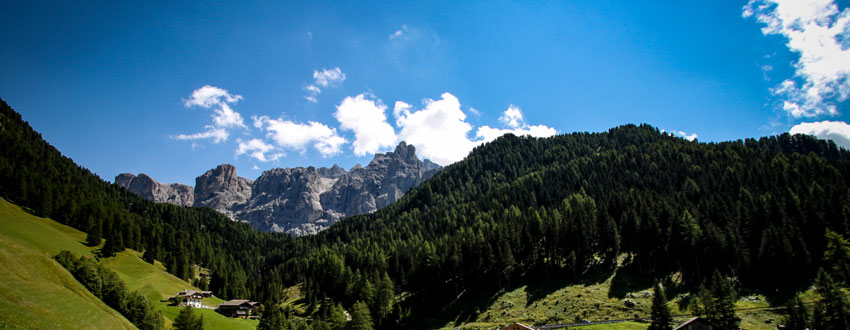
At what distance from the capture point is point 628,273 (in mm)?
76000

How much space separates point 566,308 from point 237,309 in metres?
77.2

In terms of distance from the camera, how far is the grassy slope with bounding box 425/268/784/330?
5284 cm

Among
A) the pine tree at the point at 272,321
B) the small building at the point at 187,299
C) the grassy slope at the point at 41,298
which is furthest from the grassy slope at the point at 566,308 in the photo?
the grassy slope at the point at 41,298

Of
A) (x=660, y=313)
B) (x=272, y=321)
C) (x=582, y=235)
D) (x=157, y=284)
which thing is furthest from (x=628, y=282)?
(x=157, y=284)

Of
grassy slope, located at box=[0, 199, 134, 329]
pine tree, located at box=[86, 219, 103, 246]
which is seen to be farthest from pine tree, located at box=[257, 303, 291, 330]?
pine tree, located at box=[86, 219, 103, 246]

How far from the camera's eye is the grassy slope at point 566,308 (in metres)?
52.8

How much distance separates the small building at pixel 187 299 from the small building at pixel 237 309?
16.0 ft

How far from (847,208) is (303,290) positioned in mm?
130883

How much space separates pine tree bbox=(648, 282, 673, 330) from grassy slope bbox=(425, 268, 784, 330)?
2025mm

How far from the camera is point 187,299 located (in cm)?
7825

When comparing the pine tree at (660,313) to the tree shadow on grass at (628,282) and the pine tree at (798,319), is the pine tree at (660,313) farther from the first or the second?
the tree shadow on grass at (628,282)

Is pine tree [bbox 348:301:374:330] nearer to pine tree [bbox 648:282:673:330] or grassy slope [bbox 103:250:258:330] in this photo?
grassy slope [bbox 103:250:258:330]

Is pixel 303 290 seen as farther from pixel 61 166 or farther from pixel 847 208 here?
pixel 847 208

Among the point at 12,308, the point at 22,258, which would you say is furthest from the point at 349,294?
the point at 12,308
